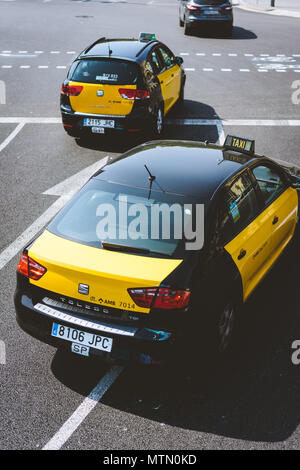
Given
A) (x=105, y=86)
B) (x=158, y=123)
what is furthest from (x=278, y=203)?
(x=158, y=123)

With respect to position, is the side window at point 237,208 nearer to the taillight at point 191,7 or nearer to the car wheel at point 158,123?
the car wheel at point 158,123

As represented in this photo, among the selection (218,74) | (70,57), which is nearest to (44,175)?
(218,74)

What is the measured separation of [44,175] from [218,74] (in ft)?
27.9

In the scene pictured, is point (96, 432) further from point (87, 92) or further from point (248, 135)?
point (248, 135)

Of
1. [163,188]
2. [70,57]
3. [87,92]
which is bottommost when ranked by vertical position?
[70,57]

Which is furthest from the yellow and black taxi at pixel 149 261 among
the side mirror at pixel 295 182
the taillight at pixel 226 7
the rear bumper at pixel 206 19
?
the taillight at pixel 226 7

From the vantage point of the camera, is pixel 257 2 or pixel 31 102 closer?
pixel 31 102

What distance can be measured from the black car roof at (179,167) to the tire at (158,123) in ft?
16.1

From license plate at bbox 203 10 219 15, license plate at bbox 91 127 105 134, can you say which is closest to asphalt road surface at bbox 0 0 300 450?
license plate at bbox 91 127 105 134

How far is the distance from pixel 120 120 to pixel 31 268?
624 centimetres

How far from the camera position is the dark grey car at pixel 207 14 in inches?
898

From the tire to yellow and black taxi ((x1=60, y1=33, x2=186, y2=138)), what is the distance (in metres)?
0.02
